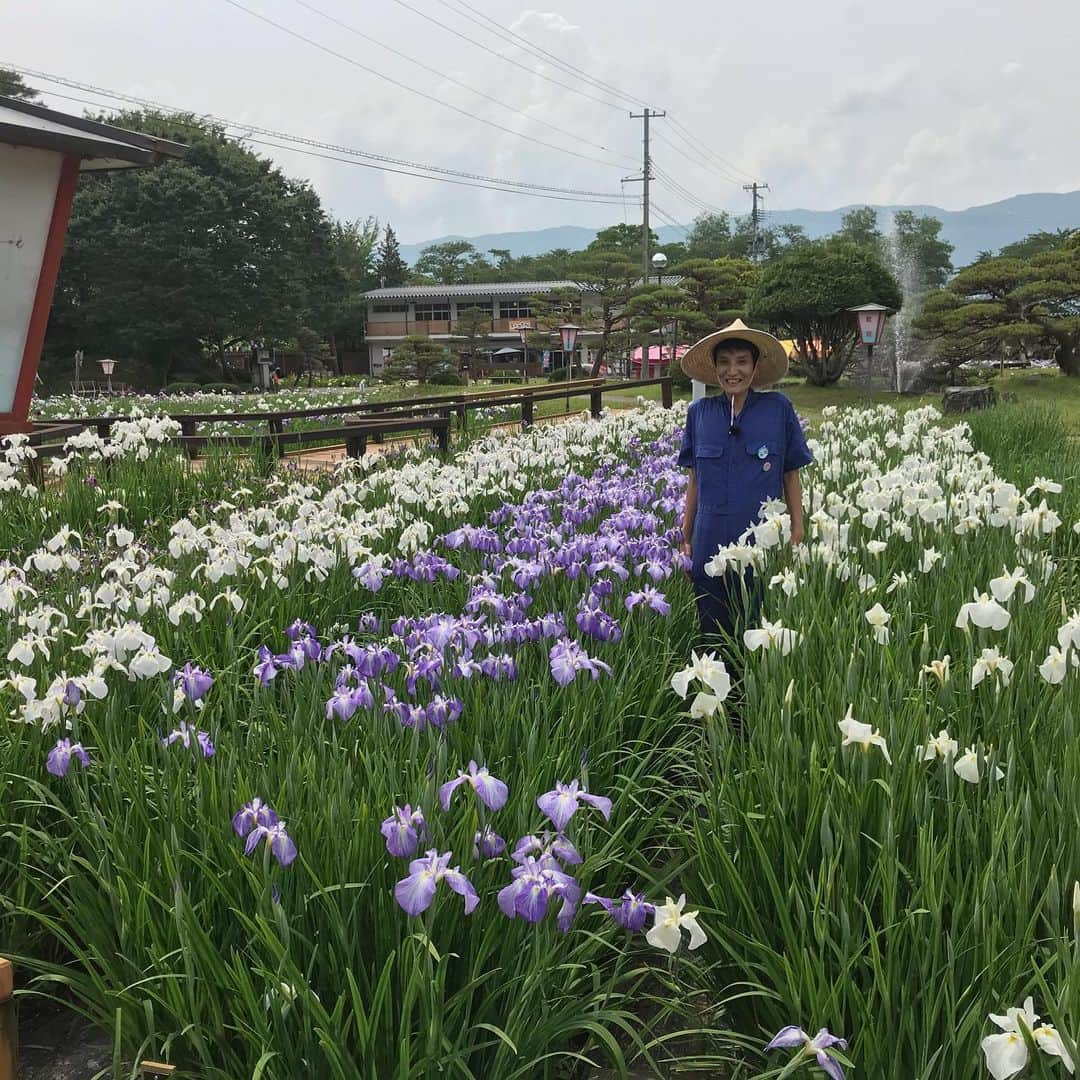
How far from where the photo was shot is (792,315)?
990 inches

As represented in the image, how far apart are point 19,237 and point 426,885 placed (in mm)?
8880

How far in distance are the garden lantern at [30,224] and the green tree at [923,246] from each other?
71.6 metres

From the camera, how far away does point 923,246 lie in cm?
8512

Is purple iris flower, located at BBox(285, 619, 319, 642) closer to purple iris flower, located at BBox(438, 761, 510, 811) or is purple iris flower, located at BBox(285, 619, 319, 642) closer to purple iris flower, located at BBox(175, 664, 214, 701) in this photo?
purple iris flower, located at BBox(175, 664, 214, 701)

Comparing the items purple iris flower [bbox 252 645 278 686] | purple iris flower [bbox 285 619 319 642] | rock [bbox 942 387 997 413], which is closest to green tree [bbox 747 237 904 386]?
rock [bbox 942 387 997 413]

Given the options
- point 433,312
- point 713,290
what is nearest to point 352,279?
point 433,312

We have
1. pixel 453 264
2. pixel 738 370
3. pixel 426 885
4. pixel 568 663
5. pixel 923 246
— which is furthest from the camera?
pixel 923 246

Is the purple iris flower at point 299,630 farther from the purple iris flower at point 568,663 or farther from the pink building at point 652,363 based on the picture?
the pink building at point 652,363

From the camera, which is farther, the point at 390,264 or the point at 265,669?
the point at 390,264

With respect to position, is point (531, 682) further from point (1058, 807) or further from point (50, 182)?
point (50, 182)

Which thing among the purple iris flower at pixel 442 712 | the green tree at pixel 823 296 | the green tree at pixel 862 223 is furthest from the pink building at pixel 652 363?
the green tree at pixel 862 223

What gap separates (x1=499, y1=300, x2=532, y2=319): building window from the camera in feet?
204

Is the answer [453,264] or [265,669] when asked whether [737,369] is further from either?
[453,264]

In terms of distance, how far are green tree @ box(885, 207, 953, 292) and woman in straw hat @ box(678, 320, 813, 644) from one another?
74.2 meters
